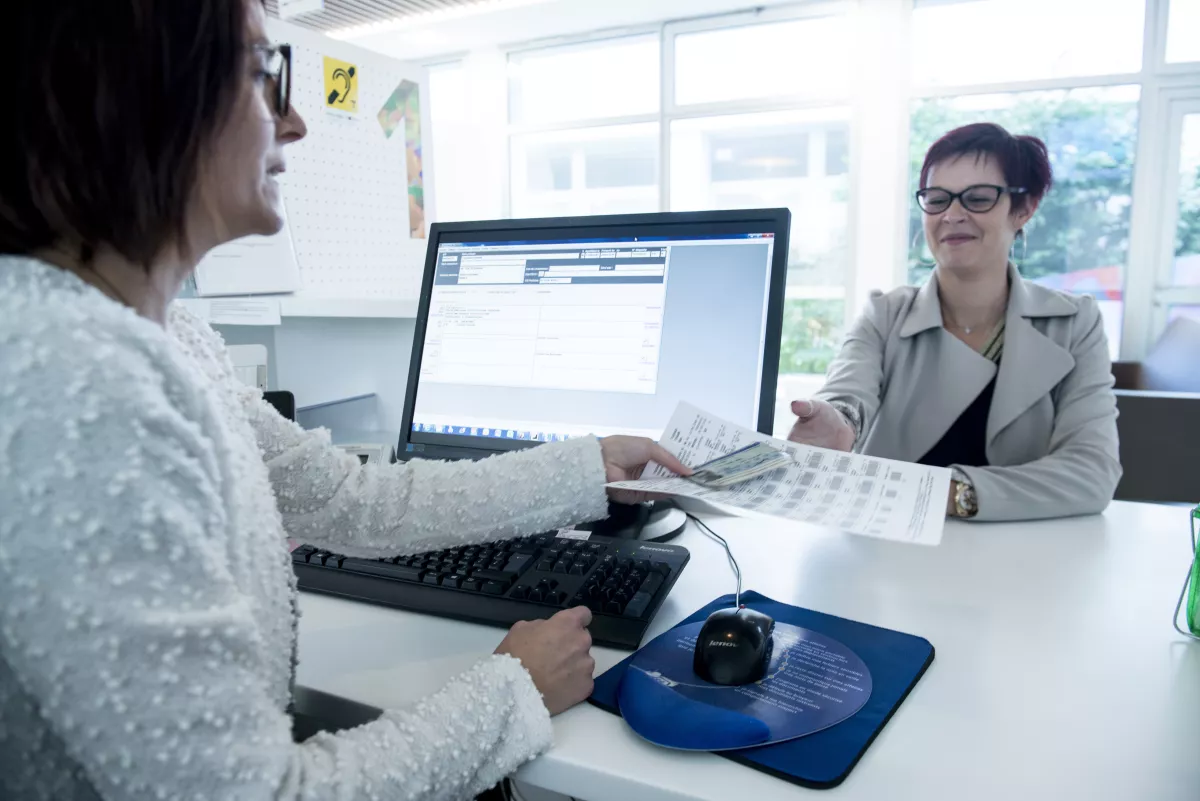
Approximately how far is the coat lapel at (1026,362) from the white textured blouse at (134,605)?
1.17 meters

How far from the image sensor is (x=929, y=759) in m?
0.49

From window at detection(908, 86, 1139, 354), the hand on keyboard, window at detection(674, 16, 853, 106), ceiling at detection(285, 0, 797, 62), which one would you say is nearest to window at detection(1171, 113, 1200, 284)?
window at detection(908, 86, 1139, 354)

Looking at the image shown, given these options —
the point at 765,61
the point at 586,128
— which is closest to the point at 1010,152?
the point at 765,61

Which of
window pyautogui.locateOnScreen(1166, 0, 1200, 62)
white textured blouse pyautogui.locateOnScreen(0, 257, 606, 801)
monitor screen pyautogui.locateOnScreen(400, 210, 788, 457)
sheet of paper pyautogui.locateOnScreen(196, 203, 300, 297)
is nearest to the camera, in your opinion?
white textured blouse pyautogui.locateOnScreen(0, 257, 606, 801)

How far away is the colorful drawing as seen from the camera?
1.52 metres

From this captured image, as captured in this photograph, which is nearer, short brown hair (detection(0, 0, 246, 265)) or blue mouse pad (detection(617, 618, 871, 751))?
short brown hair (detection(0, 0, 246, 265))

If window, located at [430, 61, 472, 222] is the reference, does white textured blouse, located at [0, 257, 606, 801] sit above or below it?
below

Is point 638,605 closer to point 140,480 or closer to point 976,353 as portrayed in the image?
point 140,480

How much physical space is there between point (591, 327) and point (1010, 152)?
1.11 meters

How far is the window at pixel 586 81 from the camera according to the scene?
17.2 feet

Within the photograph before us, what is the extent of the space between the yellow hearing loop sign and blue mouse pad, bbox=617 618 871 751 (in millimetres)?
1200

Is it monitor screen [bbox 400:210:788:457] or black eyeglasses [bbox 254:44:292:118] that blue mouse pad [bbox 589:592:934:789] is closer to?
monitor screen [bbox 400:210:788:457]

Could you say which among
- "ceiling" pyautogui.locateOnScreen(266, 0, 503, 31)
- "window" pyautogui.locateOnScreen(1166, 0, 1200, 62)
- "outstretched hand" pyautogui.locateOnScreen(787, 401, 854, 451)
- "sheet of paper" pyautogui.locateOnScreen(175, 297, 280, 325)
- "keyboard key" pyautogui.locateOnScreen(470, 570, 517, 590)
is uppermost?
"ceiling" pyautogui.locateOnScreen(266, 0, 503, 31)

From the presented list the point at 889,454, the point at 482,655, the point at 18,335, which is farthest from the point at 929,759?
the point at 889,454
